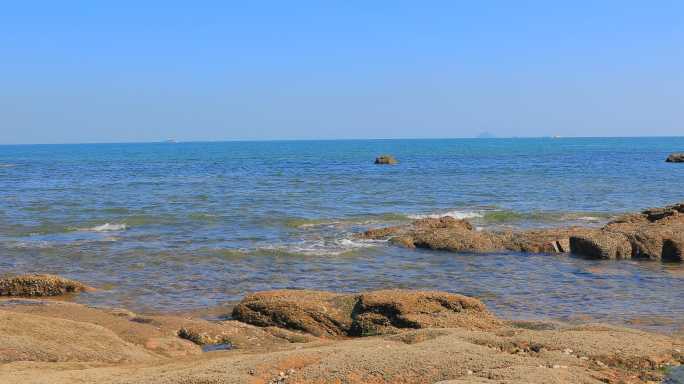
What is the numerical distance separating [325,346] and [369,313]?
278 centimetres

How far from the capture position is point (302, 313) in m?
11.9

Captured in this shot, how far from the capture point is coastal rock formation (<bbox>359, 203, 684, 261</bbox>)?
2022 cm

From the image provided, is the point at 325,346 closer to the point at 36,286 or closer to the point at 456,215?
the point at 36,286

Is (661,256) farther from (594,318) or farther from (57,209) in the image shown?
(57,209)

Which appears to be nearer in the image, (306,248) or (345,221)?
(306,248)

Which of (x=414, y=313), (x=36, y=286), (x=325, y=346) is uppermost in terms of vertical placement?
(x=325, y=346)

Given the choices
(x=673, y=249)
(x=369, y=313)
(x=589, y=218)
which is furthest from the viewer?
(x=589, y=218)

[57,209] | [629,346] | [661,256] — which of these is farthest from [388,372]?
[57,209]

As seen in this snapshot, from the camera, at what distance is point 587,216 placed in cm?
2977

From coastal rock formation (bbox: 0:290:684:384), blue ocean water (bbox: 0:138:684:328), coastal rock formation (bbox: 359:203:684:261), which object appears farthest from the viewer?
coastal rock formation (bbox: 359:203:684:261)

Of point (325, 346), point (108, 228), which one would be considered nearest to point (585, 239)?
point (325, 346)

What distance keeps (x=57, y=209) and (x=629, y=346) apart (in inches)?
1220

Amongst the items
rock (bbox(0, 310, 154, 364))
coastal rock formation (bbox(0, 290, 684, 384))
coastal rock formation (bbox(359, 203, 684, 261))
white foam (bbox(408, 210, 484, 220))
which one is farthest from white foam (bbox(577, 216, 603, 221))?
rock (bbox(0, 310, 154, 364))

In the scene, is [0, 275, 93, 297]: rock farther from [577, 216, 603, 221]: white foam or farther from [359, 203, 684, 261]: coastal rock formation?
[577, 216, 603, 221]: white foam
